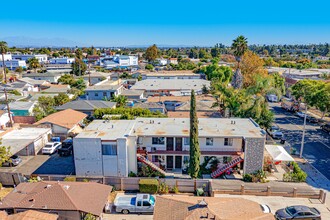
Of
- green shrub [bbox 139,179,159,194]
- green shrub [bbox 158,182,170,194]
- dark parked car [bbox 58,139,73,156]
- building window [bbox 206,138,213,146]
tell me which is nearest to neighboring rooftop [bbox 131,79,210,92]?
dark parked car [bbox 58,139,73,156]

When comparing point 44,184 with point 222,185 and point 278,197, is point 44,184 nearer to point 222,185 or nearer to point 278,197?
point 222,185

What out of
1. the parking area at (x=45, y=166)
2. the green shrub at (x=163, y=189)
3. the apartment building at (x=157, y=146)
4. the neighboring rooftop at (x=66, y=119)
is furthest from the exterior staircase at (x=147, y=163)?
the neighboring rooftop at (x=66, y=119)

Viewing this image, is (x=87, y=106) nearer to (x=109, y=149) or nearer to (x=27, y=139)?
(x=27, y=139)

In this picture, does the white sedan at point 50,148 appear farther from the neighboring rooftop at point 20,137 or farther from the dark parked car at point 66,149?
the neighboring rooftop at point 20,137

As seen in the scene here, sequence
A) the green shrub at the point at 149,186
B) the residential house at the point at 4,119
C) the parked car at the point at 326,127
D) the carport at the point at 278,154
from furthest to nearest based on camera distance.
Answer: the parked car at the point at 326,127 < the residential house at the point at 4,119 < the carport at the point at 278,154 < the green shrub at the point at 149,186

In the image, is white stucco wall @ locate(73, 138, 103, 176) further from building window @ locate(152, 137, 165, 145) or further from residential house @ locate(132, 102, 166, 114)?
residential house @ locate(132, 102, 166, 114)

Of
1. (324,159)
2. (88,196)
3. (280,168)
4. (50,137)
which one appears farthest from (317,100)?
(50,137)

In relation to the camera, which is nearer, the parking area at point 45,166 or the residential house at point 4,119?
the parking area at point 45,166
